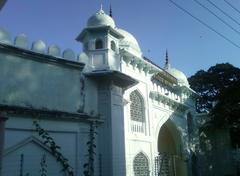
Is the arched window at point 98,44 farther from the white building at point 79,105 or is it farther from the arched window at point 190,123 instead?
the arched window at point 190,123

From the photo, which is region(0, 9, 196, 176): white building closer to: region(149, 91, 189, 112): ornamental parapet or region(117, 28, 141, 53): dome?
region(117, 28, 141, 53): dome

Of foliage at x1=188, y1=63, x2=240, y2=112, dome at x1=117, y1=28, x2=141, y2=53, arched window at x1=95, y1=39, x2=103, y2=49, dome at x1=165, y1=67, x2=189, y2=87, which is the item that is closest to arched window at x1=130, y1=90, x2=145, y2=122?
dome at x1=117, y1=28, x2=141, y2=53

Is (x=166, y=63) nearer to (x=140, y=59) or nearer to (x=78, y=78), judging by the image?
(x=140, y=59)

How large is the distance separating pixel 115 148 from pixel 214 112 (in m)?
13.6

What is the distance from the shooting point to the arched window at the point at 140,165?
48.6 ft

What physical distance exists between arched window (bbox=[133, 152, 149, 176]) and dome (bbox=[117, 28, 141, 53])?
4.90 m

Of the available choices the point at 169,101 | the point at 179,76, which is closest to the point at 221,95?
the point at 179,76

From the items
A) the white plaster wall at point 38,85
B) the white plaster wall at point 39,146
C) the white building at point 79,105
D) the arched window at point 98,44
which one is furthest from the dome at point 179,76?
the white plaster wall at point 39,146

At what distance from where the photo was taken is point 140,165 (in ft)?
49.8

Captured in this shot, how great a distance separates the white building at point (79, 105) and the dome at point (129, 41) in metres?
0.09

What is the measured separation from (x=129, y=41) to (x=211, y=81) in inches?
563

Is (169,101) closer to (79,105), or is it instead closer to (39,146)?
(79,105)

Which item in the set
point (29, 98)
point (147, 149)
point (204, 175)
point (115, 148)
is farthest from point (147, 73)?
point (204, 175)

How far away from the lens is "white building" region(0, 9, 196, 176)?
32.0 feet
